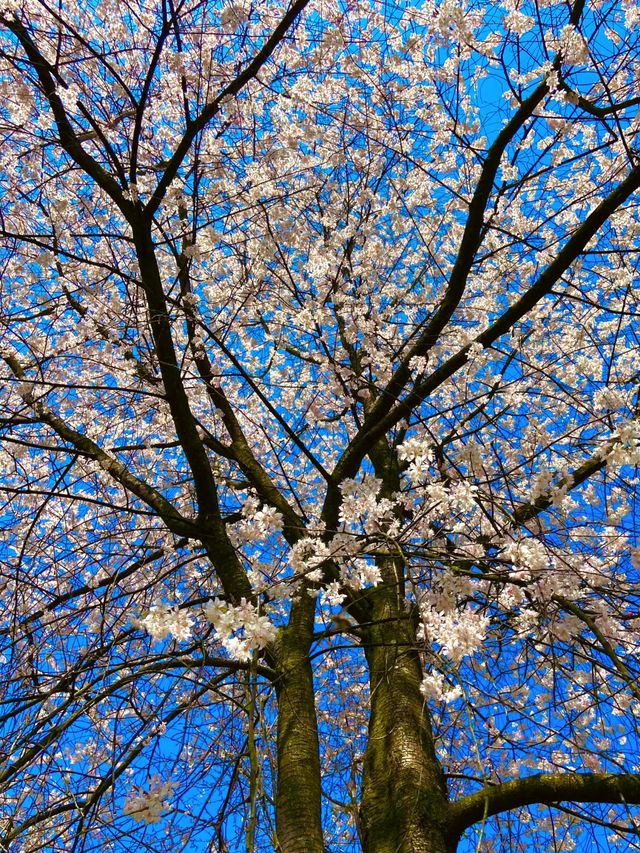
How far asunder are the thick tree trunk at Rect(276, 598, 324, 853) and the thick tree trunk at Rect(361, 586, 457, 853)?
35 centimetres

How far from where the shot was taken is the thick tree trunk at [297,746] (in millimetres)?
2684

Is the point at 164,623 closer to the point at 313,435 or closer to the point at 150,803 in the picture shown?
the point at 150,803

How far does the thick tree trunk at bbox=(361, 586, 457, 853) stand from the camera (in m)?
2.83

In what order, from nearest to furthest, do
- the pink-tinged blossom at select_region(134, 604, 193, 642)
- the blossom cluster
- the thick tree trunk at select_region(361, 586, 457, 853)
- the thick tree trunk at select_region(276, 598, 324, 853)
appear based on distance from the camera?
the blossom cluster
the pink-tinged blossom at select_region(134, 604, 193, 642)
the thick tree trunk at select_region(276, 598, 324, 853)
the thick tree trunk at select_region(361, 586, 457, 853)

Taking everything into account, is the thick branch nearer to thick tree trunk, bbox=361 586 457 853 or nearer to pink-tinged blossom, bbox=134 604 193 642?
thick tree trunk, bbox=361 586 457 853

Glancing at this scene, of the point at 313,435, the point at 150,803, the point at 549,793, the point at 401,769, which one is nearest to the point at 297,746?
the point at 401,769

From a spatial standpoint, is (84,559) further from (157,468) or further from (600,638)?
(600,638)

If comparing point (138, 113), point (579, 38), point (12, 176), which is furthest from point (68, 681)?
point (579, 38)

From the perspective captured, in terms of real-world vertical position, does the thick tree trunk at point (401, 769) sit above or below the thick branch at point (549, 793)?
above

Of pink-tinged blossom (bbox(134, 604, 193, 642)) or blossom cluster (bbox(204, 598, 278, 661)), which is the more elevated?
pink-tinged blossom (bbox(134, 604, 193, 642))

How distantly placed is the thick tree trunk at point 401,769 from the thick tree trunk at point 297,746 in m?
0.35

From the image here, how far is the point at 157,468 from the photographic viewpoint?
5.84 m

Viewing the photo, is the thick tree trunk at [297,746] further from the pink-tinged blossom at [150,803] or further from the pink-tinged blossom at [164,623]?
the pink-tinged blossom at [164,623]

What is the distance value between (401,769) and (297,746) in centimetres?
51
